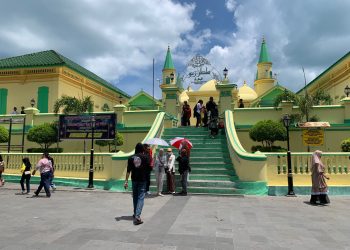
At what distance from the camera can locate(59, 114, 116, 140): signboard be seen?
1566 centimetres

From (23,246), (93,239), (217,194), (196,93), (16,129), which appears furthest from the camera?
(196,93)

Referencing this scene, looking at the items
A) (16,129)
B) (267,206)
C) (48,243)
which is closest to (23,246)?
(48,243)

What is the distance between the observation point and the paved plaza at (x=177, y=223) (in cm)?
563

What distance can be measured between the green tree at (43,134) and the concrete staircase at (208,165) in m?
6.90

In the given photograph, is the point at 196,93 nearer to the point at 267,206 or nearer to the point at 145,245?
the point at 267,206

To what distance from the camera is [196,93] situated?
31.0 metres

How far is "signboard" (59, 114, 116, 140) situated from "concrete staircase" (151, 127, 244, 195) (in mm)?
2861

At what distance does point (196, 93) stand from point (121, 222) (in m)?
24.6

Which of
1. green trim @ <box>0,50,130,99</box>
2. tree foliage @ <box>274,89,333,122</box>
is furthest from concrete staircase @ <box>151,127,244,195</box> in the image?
green trim @ <box>0,50,130,99</box>

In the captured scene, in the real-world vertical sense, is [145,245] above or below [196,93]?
below

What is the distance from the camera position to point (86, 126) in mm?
16188

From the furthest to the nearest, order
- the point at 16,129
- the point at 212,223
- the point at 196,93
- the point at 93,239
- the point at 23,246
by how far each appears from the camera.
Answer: the point at 196,93 → the point at 16,129 → the point at 212,223 → the point at 93,239 → the point at 23,246

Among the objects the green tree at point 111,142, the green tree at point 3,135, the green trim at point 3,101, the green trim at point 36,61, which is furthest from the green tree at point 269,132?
the green trim at point 3,101

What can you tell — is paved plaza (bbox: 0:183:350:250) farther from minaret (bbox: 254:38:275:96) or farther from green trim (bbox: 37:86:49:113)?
minaret (bbox: 254:38:275:96)
